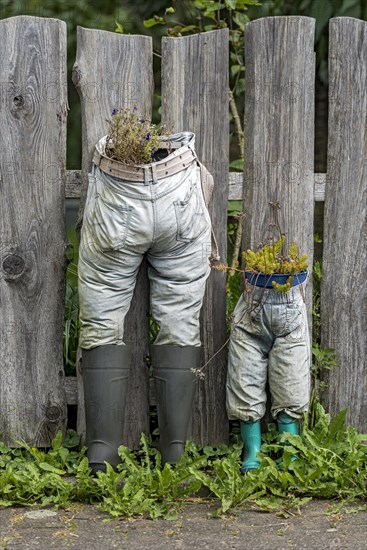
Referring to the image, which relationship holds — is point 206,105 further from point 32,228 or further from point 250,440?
point 250,440

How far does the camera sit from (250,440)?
4.57 meters

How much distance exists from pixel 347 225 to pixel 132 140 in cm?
111

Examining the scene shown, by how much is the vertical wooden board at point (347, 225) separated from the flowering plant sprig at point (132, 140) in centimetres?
89

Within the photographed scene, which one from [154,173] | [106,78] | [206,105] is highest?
[106,78]

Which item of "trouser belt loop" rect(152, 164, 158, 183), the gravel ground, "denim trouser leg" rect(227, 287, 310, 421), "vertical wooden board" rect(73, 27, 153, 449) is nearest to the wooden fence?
"vertical wooden board" rect(73, 27, 153, 449)

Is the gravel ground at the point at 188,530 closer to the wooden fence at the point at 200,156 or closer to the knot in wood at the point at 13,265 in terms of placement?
the wooden fence at the point at 200,156

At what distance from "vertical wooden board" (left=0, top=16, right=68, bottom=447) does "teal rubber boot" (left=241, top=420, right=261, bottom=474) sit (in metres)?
0.85

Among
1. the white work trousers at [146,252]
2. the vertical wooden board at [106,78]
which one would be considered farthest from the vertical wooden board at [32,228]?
the white work trousers at [146,252]

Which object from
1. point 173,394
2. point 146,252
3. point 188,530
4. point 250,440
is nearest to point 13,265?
point 146,252

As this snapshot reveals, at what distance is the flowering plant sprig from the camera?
4.29 m

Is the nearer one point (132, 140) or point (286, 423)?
point (132, 140)

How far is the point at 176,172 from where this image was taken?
435 centimetres

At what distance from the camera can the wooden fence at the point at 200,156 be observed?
15.0ft

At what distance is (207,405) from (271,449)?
1.20ft
